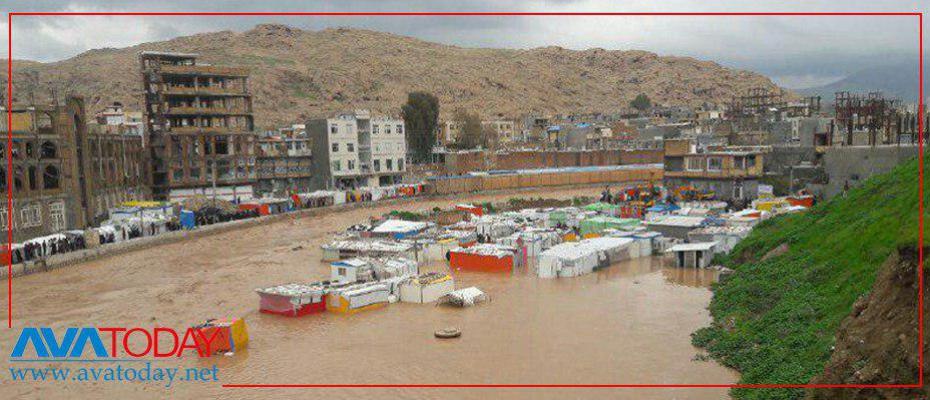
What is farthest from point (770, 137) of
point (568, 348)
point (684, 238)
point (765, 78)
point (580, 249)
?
point (765, 78)

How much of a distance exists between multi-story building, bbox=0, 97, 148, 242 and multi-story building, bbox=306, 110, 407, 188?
756 inches

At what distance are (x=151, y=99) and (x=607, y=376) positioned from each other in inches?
1766

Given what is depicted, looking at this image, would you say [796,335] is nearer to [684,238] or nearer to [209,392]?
[209,392]

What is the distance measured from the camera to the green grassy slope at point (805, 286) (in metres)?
12.8

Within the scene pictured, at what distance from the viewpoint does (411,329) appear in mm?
18328

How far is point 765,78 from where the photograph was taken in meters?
184

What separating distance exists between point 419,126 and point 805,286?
194 feet

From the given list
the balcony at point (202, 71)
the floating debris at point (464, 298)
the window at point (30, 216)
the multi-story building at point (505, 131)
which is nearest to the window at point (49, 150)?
the window at point (30, 216)

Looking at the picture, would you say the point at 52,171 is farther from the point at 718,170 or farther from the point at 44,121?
the point at 718,170

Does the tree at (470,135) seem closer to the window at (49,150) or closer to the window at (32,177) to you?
the window at (49,150)

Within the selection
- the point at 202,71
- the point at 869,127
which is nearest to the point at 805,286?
the point at 869,127

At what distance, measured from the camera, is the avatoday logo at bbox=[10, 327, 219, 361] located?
16922mm

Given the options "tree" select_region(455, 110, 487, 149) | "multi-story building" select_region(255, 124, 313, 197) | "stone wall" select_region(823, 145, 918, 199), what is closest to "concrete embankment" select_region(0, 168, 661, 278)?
"multi-story building" select_region(255, 124, 313, 197)

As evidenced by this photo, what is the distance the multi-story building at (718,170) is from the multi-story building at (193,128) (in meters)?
31.0
